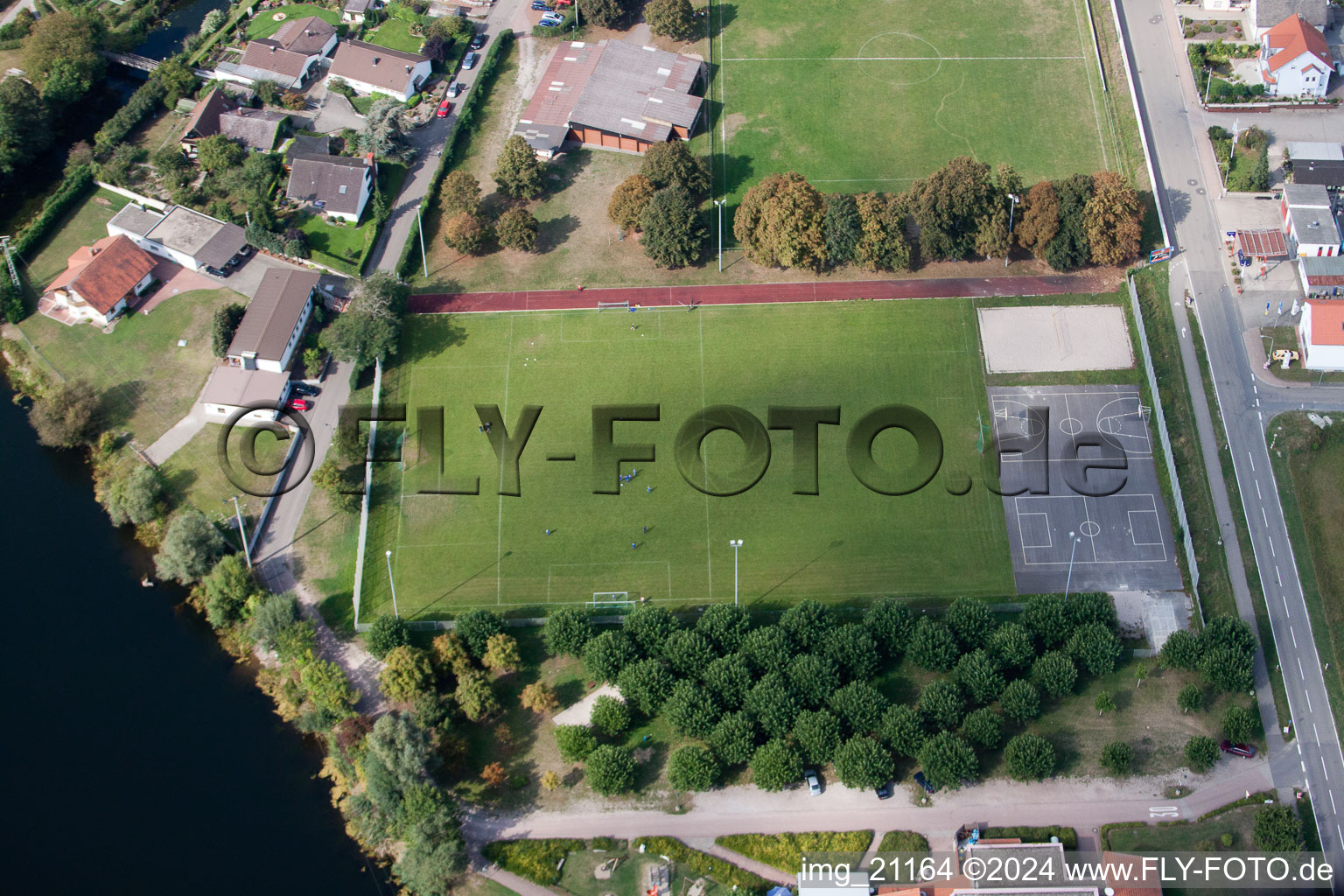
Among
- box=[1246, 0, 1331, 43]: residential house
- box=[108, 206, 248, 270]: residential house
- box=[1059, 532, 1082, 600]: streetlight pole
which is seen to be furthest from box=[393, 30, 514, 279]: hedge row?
box=[1246, 0, 1331, 43]: residential house

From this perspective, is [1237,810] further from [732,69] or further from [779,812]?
[732,69]

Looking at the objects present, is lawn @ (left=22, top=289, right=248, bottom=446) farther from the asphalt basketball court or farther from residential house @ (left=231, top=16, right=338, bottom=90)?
the asphalt basketball court

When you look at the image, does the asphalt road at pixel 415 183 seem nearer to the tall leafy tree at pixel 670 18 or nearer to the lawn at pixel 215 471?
the tall leafy tree at pixel 670 18

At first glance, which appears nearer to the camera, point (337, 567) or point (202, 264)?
point (337, 567)

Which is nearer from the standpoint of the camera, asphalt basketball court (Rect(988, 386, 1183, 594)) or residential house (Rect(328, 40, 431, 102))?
asphalt basketball court (Rect(988, 386, 1183, 594))

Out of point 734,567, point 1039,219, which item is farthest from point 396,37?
point 734,567

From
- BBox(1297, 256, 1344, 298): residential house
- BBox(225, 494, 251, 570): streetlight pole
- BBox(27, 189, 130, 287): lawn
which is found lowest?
BBox(225, 494, 251, 570): streetlight pole

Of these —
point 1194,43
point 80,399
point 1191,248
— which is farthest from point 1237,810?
point 80,399
